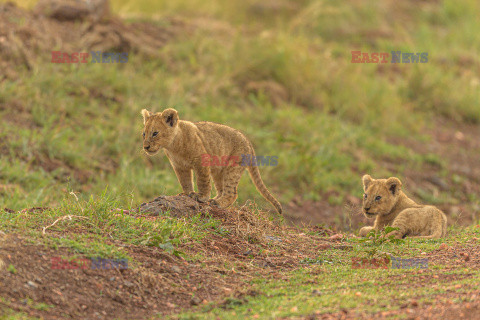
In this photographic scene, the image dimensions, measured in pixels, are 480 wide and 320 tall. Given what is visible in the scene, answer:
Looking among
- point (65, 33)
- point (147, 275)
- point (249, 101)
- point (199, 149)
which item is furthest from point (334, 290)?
point (65, 33)

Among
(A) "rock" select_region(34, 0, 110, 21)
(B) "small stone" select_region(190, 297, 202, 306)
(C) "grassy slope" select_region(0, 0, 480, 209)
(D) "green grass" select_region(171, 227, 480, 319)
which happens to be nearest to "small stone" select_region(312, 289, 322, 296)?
(D) "green grass" select_region(171, 227, 480, 319)

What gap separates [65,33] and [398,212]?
7.81 metres

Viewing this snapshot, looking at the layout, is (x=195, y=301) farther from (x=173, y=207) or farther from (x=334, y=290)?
(x=173, y=207)

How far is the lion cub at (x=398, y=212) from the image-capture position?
7180 millimetres

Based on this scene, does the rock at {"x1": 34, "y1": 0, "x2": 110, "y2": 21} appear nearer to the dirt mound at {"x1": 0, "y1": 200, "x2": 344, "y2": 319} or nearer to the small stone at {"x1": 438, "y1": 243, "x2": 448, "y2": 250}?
the dirt mound at {"x1": 0, "y1": 200, "x2": 344, "y2": 319}

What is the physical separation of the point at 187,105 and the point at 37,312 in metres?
7.45

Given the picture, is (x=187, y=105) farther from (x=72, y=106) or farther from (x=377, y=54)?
(x=377, y=54)

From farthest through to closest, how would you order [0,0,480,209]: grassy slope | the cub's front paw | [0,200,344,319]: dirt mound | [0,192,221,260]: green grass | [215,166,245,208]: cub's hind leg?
[0,0,480,209]: grassy slope, [215,166,245,208]: cub's hind leg, the cub's front paw, [0,192,221,260]: green grass, [0,200,344,319]: dirt mound

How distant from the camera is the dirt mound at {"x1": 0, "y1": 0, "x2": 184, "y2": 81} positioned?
1126 centimetres

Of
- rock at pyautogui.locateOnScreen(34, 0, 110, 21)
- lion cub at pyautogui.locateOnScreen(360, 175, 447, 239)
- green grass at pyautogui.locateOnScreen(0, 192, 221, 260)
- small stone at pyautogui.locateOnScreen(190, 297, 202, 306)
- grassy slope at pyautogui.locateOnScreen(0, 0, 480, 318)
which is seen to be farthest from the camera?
rock at pyautogui.locateOnScreen(34, 0, 110, 21)

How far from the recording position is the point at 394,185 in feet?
24.5

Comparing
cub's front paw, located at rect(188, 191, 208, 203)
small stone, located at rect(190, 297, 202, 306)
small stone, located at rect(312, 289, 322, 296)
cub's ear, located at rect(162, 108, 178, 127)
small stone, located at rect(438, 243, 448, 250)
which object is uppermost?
cub's ear, located at rect(162, 108, 178, 127)

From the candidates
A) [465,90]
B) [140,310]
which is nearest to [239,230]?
[140,310]

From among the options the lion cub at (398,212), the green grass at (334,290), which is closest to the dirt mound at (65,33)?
the lion cub at (398,212)
